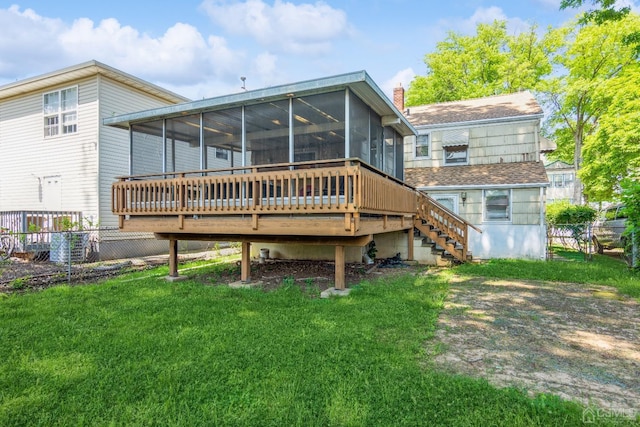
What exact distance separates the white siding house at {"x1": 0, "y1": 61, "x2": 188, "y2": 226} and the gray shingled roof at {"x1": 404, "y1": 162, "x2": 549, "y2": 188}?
10.1m

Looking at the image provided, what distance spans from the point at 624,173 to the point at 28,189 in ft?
81.0

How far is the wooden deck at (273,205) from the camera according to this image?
5.72 meters

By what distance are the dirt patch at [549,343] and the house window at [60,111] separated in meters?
13.4

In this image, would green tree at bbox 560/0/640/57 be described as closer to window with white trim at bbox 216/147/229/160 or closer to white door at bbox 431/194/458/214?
white door at bbox 431/194/458/214

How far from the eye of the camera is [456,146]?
42.4ft

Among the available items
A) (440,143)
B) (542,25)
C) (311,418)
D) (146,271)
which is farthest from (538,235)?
(542,25)

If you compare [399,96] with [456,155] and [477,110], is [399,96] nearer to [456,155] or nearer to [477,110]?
[477,110]

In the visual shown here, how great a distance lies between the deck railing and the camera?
5660 millimetres

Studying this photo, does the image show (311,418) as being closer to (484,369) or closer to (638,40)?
(484,369)

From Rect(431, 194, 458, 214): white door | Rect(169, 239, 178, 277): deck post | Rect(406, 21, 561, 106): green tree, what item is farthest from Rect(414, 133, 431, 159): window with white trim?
Rect(406, 21, 561, 106): green tree

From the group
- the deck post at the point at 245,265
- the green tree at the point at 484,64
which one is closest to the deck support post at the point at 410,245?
the deck post at the point at 245,265

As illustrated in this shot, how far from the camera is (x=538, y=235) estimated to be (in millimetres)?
10734

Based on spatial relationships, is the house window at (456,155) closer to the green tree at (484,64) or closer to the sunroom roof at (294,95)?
the sunroom roof at (294,95)

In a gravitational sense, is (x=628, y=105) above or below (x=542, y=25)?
below
